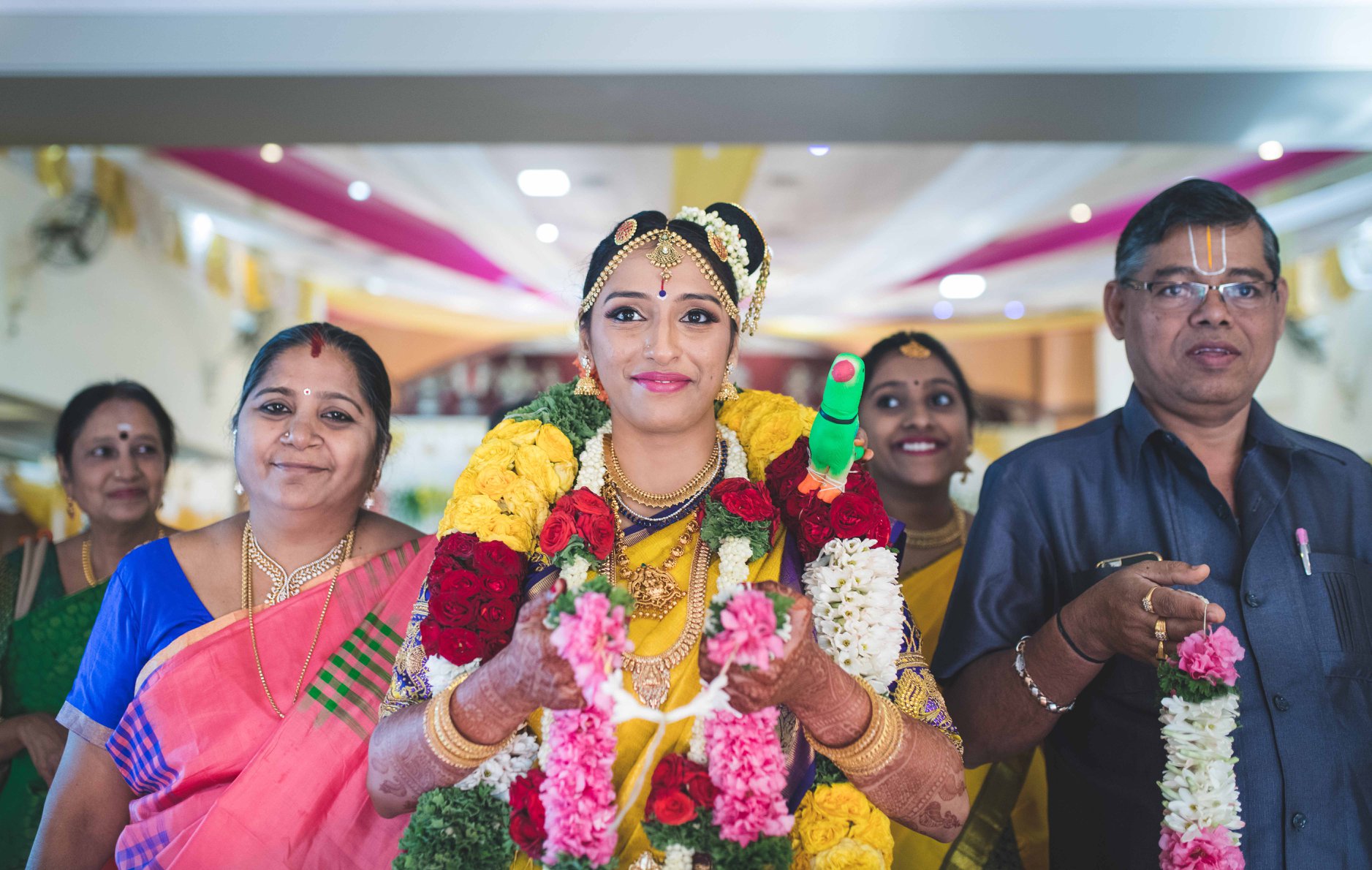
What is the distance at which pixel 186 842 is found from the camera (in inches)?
93.5

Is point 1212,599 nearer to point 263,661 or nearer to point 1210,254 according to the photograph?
point 1210,254

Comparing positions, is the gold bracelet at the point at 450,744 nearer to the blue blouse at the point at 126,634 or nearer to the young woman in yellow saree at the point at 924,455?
the blue blouse at the point at 126,634

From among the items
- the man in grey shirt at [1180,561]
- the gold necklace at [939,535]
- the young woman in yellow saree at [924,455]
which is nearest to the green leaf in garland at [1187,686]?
the man in grey shirt at [1180,561]

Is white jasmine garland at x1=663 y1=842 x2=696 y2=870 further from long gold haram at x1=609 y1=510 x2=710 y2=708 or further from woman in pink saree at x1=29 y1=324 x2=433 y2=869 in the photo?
woman in pink saree at x1=29 y1=324 x2=433 y2=869

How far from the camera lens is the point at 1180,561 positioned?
2.20 meters

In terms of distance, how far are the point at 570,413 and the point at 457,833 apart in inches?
35.5

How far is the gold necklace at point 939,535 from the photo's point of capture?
3641 mm

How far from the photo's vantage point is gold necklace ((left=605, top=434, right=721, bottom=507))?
219 cm

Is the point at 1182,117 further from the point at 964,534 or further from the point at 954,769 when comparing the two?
the point at 954,769

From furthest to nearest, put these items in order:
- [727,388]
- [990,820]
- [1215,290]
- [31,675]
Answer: [31,675], [990,820], [1215,290], [727,388]

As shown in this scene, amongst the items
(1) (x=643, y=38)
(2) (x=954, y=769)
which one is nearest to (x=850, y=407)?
(2) (x=954, y=769)

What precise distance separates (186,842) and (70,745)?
1.52ft

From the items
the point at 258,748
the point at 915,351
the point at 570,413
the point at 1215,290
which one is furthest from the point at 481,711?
the point at 915,351

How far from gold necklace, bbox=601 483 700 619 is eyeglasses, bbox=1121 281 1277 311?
129cm
